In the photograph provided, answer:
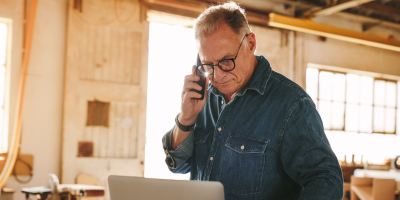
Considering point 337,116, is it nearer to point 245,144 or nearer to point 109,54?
point 109,54

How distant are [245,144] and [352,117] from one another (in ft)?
21.4

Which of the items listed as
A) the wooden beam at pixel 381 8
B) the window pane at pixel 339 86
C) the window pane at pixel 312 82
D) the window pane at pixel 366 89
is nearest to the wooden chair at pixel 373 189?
the window pane at pixel 312 82

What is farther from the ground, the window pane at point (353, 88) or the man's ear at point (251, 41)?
the window pane at point (353, 88)

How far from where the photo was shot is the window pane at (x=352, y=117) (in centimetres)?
704

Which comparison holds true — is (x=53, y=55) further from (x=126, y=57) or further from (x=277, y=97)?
(x=277, y=97)

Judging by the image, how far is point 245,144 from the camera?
135cm

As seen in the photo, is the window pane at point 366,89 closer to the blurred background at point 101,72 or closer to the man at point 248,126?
the blurred background at point 101,72

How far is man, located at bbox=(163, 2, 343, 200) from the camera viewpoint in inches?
46.3

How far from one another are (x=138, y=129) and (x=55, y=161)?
46.2 inches

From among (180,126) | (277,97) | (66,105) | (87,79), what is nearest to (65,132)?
(66,105)

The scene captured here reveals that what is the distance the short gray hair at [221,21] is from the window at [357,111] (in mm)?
5597

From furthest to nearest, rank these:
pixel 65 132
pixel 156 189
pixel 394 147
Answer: pixel 394 147 → pixel 65 132 → pixel 156 189

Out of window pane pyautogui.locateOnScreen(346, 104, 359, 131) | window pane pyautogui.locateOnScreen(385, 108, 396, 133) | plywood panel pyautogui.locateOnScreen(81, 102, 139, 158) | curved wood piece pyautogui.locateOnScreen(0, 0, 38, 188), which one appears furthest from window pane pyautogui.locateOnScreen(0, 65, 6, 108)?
window pane pyautogui.locateOnScreen(385, 108, 396, 133)

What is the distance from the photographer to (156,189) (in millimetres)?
1027
